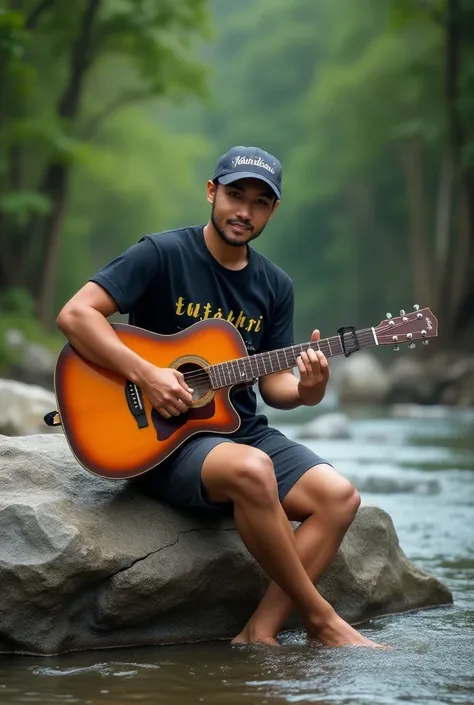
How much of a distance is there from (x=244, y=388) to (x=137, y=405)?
433 mm

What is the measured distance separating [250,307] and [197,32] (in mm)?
17504

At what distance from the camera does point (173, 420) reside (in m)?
4.16

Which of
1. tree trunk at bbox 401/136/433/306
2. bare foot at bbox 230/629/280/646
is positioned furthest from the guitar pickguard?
tree trunk at bbox 401/136/433/306

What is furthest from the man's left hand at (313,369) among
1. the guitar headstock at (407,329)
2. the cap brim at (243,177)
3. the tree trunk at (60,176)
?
the tree trunk at (60,176)

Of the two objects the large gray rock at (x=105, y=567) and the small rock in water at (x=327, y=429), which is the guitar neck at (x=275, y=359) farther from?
the small rock in water at (x=327, y=429)

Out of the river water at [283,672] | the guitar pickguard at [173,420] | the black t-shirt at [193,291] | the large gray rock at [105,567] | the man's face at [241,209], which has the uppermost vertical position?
the man's face at [241,209]

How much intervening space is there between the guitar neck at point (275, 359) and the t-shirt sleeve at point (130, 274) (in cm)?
35

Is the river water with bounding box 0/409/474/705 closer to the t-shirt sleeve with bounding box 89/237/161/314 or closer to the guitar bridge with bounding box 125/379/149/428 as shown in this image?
the guitar bridge with bounding box 125/379/149/428

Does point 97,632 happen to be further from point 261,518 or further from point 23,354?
point 23,354

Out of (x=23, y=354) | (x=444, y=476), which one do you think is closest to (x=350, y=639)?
(x=444, y=476)

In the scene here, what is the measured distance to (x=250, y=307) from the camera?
4.42 m

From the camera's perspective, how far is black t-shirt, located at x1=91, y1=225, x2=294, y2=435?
4223 mm

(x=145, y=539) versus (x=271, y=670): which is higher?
(x=145, y=539)

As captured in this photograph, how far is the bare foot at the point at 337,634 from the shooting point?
156 inches
